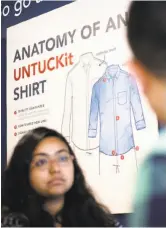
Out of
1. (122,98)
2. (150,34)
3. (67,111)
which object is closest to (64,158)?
(67,111)

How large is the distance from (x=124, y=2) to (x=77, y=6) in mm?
197

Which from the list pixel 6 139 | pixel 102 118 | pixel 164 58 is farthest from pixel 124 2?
pixel 6 139

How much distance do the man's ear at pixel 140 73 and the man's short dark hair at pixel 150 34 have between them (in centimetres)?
2

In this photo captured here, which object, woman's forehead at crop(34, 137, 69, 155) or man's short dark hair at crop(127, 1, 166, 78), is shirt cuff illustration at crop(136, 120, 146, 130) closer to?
man's short dark hair at crop(127, 1, 166, 78)

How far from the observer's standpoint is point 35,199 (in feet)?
5.97

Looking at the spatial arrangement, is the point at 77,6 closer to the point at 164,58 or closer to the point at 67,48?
the point at 67,48

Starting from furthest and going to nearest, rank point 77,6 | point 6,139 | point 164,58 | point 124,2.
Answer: point 6,139 → point 77,6 → point 124,2 → point 164,58

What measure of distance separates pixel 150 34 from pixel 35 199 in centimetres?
69

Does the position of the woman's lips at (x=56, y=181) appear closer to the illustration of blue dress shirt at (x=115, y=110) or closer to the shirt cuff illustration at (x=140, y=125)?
the illustration of blue dress shirt at (x=115, y=110)

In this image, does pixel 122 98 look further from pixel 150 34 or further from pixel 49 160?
pixel 49 160

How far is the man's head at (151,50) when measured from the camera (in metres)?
1.60

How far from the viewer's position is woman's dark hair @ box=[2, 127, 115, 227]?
67.9 inches

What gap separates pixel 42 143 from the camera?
183cm

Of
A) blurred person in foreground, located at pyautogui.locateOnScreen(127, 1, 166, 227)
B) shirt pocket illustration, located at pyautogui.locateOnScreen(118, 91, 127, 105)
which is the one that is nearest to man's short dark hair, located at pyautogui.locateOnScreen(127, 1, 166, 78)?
blurred person in foreground, located at pyautogui.locateOnScreen(127, 1, 166, 227)
